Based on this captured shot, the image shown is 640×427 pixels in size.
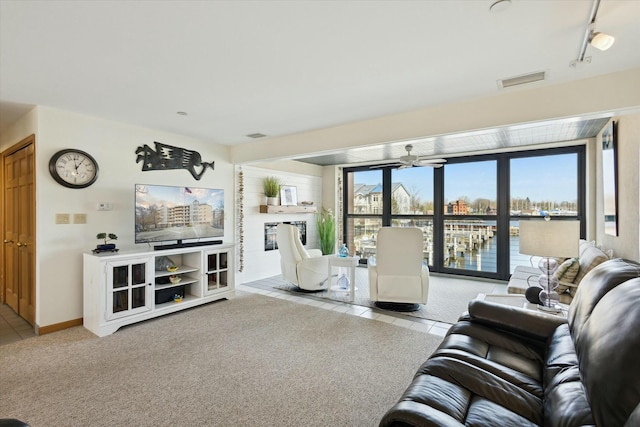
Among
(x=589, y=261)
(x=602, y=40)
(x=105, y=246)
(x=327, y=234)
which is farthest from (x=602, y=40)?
(x=327, y=234)

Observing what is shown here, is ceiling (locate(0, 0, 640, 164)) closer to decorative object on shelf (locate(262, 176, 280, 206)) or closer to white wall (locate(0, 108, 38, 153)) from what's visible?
white wall (locate(0, 108, 38, 153))

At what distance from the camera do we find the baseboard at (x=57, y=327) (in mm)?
3295

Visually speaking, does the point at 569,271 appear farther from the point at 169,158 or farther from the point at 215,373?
the point at 169,158

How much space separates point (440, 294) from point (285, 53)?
4145mm

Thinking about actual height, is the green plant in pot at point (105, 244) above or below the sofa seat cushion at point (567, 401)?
above

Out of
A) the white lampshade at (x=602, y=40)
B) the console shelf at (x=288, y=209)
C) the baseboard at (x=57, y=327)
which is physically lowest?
the baseboard at (x=57, y=327)

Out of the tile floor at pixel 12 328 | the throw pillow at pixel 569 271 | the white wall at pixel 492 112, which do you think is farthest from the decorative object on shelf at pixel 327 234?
the tile floor at pixel 12 328

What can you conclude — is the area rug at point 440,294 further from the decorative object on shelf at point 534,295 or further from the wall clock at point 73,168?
the wall clock at point 73,168

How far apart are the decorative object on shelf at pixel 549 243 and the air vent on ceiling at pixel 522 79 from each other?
1260 mm

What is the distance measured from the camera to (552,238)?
2311 mm

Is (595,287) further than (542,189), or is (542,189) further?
(542,189)

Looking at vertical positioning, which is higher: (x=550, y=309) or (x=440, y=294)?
(x=550, y=309)

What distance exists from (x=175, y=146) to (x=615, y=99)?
16.3 ft

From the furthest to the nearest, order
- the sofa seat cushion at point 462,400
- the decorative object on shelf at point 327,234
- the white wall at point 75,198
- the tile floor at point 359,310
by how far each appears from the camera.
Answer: the decorative object on shelf at point 327,234 < the tile floor at point 359,310 < the white wall at point 75,198 < the sofa seat cushion at point 462,400
